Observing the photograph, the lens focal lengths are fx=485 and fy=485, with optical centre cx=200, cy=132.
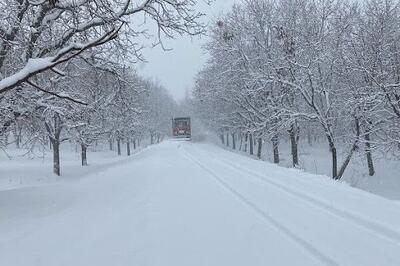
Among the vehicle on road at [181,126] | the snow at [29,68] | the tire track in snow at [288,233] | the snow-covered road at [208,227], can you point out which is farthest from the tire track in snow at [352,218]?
the vehicle on road at [181,126]

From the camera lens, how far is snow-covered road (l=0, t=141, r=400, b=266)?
249 inches

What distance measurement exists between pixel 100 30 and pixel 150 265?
8.14m

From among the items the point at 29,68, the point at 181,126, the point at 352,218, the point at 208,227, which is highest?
the point at 29,68

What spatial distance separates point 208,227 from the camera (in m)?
8.24

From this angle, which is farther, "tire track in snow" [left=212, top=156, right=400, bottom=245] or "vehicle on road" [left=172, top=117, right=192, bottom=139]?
"vehicle on road" [left=172, top=117, right=192, bottom=139]

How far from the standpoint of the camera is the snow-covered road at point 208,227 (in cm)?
633

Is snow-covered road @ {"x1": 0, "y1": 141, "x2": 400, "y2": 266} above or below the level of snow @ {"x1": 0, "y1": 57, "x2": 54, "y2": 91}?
below

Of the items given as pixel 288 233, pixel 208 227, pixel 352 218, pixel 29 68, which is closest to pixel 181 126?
pixel 208 227

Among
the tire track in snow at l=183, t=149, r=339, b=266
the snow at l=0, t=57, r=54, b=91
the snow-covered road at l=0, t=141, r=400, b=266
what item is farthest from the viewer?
the snow at l=0, t=57, r=54, b=91

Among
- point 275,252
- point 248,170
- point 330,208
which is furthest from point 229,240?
point 248,170

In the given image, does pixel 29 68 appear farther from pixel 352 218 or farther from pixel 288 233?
pixel 352 218

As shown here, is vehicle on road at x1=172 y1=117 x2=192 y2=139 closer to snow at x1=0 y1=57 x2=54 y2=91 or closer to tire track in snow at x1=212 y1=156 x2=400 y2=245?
tire track in snow at x1=212 y1=156 x2=400 y2=245

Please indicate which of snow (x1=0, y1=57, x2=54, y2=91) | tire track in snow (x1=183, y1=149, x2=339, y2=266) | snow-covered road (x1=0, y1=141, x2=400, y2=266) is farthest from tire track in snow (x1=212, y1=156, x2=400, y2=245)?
snow (x1=0, y1=57, x2=54, y2=91)

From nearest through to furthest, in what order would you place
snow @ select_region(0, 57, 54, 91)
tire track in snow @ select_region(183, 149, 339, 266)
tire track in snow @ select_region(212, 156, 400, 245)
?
tire track in snow @ select_region(183, 149, 339, 266) < tire track in snow @ select_region(212, 156, 400, 245) < snow @ select_region(0, 57, 54, 91)
